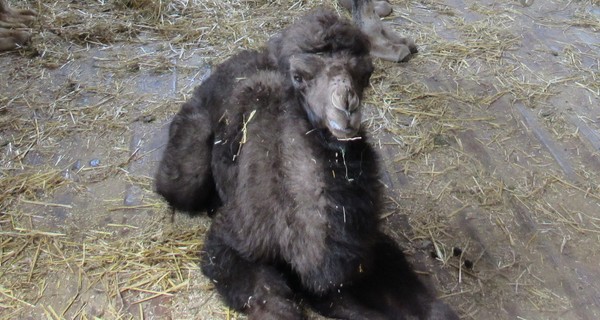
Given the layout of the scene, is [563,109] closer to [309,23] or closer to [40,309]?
[309,23]

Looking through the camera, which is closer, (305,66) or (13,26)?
(305,66)

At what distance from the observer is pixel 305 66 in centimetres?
262

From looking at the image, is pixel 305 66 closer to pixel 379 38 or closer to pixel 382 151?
pixel 382 151

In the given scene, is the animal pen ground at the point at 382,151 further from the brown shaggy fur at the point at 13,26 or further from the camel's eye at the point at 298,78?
the camel's eye at the point at 298,78

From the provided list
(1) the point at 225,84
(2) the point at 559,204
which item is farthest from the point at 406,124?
(1) the point at 225,84

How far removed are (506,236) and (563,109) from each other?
1.82 m

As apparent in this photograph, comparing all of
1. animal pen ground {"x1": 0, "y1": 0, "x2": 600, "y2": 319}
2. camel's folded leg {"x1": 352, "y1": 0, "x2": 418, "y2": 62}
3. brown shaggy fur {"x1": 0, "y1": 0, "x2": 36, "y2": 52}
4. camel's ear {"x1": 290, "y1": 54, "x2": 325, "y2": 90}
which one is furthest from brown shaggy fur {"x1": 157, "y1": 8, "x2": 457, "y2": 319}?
brown shaggy fur {"x1": 0, "y1": 0, "x2": 36, "y2": 52}

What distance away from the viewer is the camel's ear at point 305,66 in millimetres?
2609

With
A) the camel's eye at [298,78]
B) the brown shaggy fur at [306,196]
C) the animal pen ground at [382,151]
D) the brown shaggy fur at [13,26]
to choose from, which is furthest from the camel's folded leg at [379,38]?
the brown shaggy fur at [13,26]

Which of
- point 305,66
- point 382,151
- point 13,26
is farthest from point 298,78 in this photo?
point 13,26

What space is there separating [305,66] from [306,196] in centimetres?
59

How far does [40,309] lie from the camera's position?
319 centimetres

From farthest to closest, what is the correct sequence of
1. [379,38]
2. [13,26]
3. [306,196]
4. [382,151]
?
[13,26], [379,38], [382,151], [306,196]

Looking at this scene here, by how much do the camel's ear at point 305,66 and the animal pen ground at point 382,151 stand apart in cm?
128
